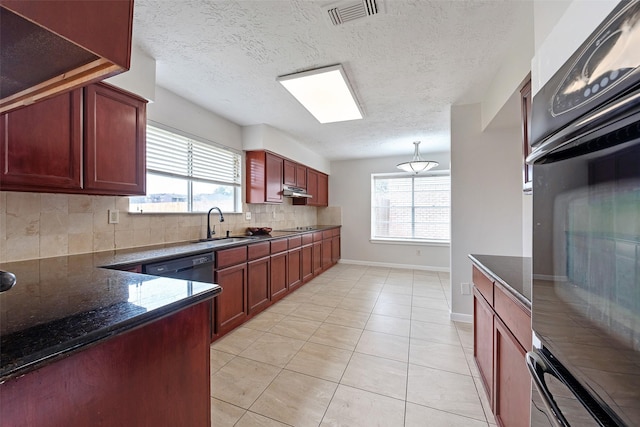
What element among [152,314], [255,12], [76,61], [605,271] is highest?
[255,12]

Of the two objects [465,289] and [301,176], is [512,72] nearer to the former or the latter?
[465,289]

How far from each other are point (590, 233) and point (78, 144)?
2.54 m

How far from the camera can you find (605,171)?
518mm

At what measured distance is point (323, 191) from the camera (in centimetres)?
592

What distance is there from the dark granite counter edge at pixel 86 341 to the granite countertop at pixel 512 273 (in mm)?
1281

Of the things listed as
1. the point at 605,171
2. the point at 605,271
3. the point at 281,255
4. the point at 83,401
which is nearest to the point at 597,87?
the point at 605,171

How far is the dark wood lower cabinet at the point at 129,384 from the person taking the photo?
59 cm

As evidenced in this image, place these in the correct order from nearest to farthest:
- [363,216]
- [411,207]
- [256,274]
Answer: [256,274]
[411,207]
[363,216]

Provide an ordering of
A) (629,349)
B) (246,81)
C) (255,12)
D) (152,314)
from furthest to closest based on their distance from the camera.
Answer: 1. (246,81)
2. (255,12)
3. (152,314)
4. (629,349)

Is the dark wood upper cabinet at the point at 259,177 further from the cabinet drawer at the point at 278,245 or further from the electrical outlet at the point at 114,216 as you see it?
the electrical outlet at the point at 114,216

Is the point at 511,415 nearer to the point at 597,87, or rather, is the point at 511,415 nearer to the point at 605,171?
the point at 605,171

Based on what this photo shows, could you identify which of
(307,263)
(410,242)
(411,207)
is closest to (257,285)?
(307,263)

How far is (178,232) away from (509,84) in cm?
336

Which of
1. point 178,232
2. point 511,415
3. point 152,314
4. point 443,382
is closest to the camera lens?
point 152,314
